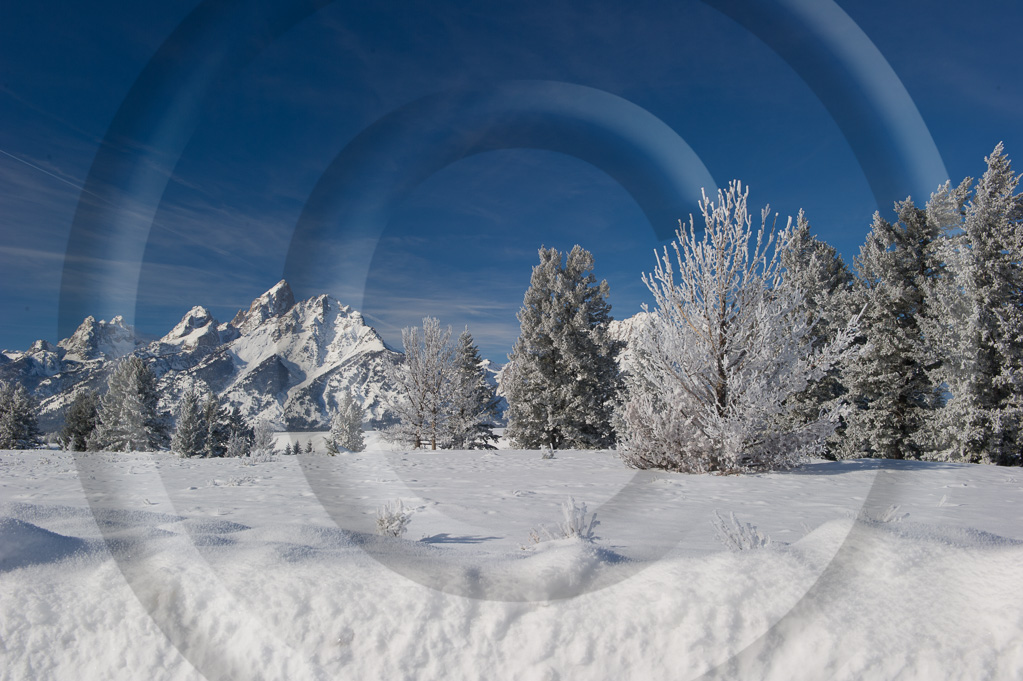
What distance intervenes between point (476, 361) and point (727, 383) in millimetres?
21696

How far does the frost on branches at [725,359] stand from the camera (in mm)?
8148

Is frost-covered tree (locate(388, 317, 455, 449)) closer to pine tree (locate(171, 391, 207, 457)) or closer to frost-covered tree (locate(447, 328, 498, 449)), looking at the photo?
frost-covered tree (locate(447, 328, 498, 449))

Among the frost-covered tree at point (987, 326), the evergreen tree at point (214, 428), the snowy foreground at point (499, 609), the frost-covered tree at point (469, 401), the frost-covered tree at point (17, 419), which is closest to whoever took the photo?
the snowy foreground at point (499, 609)

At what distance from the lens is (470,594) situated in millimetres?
2102

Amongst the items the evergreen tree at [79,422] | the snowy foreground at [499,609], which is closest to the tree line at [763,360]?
the evergreen tree at [79,422]

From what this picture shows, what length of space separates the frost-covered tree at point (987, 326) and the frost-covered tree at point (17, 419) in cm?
4757

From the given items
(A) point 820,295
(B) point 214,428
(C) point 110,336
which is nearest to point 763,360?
(A) point 820,295

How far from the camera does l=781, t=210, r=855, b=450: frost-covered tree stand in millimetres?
19702

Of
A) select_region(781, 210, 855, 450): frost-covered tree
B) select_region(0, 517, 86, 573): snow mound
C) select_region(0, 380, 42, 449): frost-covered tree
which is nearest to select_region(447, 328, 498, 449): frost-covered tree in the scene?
select_region(781, 210, 855, 450): frost-covered tree

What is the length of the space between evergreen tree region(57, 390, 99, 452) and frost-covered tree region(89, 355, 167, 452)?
316 cm

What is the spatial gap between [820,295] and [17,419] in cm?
4637

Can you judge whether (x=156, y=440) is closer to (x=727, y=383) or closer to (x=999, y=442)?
(x=727, y=383)

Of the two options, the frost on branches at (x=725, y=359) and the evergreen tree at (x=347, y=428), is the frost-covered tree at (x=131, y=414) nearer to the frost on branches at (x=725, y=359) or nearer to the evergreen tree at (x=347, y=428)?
the evergreen tree at (x=347, y=428)

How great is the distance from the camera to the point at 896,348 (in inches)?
771
